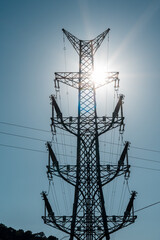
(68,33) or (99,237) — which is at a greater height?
(68,33)

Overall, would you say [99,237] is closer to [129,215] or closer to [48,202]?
[129,215]

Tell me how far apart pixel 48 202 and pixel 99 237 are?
3923mm

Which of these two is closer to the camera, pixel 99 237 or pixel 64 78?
pixel 99 237

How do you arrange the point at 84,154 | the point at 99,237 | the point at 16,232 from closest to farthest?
the point at 99,237 → the point at 84,154 → the point at 16,232

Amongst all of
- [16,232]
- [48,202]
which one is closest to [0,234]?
[16,232]

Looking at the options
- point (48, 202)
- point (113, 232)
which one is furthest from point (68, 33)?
point (113, 232)

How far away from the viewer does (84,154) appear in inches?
834

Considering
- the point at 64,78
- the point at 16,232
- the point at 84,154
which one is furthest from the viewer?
the point at 16,232

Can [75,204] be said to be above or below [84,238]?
above

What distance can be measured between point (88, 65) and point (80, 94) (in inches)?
120

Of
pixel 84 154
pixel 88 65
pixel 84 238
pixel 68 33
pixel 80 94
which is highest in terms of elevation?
pixel 68 33

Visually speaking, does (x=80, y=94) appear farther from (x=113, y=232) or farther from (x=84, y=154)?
(x=113, y=232)

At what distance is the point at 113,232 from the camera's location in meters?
19.0

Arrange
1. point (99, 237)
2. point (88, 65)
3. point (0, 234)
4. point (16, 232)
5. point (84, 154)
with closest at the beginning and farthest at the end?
point (99, 237) → point (84, 154) → point (88, 65) → point (0, 234) → point (16, 232)
